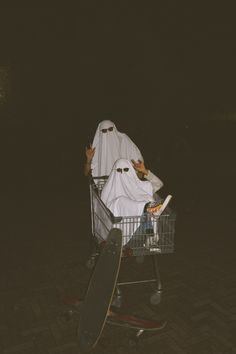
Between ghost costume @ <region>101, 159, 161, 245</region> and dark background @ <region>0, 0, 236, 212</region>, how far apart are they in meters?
4.00

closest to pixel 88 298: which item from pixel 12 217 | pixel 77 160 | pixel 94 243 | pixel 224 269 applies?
pixel 94 243

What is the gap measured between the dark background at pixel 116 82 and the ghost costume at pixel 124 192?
4.00m

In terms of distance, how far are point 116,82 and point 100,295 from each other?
655 centimetres

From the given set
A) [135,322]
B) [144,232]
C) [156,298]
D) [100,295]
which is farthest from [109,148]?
[135,322]

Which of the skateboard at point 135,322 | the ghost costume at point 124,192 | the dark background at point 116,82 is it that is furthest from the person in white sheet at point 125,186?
the dark background at point 116,82

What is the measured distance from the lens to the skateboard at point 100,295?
3088 millimetres

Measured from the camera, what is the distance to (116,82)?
900 cm

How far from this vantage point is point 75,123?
942 cm

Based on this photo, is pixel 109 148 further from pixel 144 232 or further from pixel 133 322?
pixel 133 322

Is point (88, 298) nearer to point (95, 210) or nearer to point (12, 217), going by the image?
point (95, 210)

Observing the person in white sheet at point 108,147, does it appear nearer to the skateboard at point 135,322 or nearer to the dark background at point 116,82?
the skateboard at point 135,322

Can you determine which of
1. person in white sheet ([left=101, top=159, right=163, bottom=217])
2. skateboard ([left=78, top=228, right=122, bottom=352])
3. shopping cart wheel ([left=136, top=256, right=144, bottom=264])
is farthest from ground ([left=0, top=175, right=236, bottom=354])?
person in white sheet ([left=101, top=159, right=163, bottom=217])

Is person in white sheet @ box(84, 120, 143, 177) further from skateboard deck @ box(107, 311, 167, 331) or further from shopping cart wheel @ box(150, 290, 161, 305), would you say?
skateboard deck @ box(107, 311, 167, 331)

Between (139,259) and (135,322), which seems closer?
(135,322)
